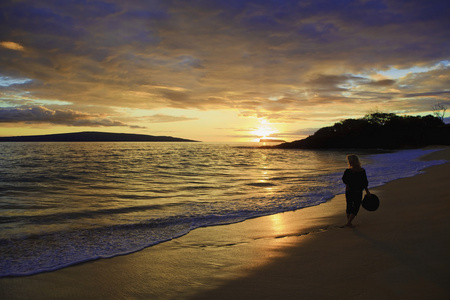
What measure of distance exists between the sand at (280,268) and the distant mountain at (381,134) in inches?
3516

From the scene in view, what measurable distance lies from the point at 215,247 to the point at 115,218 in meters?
4.02

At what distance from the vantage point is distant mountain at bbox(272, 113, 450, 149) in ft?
268

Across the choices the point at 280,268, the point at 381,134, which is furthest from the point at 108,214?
the point at 381,134

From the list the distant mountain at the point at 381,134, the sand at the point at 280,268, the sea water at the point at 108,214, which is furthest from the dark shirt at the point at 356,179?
the distant mountain at the point at 381,134

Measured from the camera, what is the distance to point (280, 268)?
4.37 meters

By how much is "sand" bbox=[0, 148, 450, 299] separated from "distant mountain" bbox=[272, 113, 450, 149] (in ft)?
293

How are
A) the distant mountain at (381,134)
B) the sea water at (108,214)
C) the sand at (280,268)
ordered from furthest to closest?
the distant mountain at (381,134), the sea water at (108,214), the sand at (280,268)

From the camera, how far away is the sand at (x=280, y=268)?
3565 millimetres

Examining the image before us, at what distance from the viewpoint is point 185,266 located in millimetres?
4660

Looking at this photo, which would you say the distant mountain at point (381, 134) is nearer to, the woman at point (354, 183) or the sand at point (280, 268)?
the woman at point (354, 183)

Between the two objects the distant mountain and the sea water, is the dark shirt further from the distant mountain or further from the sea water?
the distant mountain

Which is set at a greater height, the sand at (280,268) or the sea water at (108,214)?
the sand at (280,268)

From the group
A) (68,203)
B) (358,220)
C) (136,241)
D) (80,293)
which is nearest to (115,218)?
(136,241)

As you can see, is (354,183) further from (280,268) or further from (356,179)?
(280,268)
